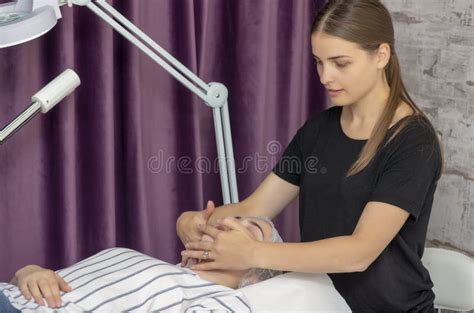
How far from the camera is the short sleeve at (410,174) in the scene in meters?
1.50

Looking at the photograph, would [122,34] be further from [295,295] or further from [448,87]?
[448,87]

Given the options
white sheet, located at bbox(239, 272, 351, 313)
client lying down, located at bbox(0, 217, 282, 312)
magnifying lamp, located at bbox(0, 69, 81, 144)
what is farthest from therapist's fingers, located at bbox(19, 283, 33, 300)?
white sheet, located at bbox(239, 272, 351, 313)

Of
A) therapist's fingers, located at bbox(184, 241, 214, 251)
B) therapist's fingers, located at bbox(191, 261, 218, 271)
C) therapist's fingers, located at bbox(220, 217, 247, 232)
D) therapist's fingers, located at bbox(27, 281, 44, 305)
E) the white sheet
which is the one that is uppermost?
therapist's fingers, located at bbox(220, 217, 247, 232)

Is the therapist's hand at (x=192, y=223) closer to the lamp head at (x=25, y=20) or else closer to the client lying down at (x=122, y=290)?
the client lying down at (x=122, y=290)

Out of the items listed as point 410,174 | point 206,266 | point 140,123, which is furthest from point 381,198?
point 140,123

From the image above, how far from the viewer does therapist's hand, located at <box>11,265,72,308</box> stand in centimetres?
141

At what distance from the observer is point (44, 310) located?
140 centimetres

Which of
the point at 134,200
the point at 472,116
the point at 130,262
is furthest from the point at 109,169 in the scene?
the point at 472,116

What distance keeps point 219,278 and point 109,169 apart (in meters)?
0.47

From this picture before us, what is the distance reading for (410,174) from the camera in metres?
1.52

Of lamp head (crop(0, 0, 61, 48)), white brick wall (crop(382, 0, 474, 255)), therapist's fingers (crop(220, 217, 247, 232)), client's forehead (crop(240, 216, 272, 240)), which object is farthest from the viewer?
white brick wall (crop(382, 0, 474, 255))

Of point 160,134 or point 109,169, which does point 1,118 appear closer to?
point 109,169

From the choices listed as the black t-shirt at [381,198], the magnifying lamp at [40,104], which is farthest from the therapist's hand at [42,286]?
the black t-shirt at [381,198]

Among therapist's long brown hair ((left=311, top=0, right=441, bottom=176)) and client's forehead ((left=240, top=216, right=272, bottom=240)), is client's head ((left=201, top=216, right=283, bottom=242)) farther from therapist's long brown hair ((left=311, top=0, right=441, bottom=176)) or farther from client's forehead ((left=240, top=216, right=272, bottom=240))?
therapist's long brown hair ((left=311, top=0, right=441, bottom=176))
